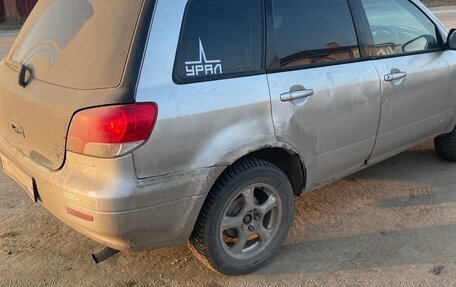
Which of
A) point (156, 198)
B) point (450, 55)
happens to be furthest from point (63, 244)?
point (450, 55)

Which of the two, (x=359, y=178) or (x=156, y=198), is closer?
(x=156, y=198)

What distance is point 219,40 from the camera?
2648 mm

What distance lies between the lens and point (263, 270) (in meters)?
3.06

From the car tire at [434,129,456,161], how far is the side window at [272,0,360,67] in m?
1.66

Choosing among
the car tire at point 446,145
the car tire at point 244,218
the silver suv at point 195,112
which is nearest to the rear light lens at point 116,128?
the silver suv at point 195,112

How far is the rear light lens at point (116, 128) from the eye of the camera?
2279mm

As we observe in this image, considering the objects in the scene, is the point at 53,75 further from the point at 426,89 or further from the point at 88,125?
the point at 426,89

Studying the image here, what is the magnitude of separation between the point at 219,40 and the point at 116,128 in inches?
31.2

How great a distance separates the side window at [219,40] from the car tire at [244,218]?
1.88 feet

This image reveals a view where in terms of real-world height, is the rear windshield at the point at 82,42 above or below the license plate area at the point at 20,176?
above

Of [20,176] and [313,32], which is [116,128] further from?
[313,32]

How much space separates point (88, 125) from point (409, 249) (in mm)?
→ 2258

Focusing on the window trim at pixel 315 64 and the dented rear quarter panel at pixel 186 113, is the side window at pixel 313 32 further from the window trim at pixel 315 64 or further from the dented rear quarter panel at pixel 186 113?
the dented rear quarter panel at pixel 186 113

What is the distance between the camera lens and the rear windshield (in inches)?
94.0
